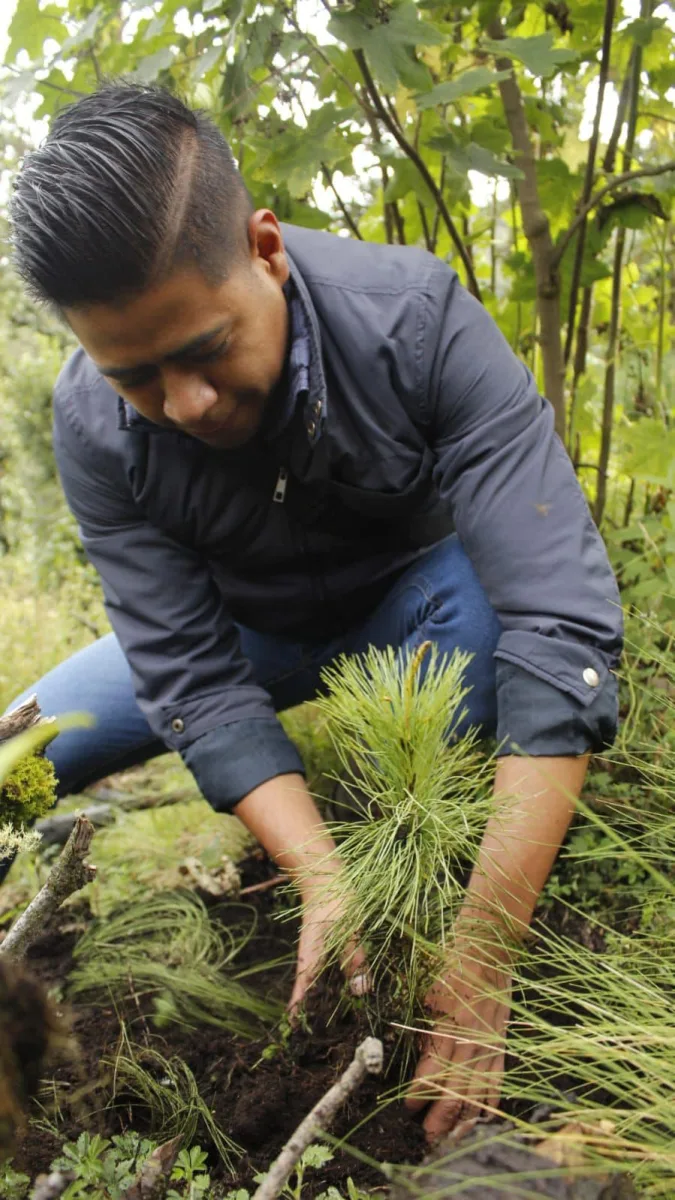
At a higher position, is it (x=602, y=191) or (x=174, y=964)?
(x=602, y=191)

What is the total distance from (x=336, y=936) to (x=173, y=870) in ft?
3.89

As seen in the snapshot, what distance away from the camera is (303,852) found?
4.42 ft

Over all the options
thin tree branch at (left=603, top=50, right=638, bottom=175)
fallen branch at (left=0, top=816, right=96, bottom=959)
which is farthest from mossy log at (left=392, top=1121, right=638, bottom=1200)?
thin tree branch at (left=603, top=50, right=638, bottom=175)

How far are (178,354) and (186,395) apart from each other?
68mm

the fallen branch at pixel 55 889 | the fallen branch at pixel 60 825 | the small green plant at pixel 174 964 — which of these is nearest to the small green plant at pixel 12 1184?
the fallen branch at pixel 55 889

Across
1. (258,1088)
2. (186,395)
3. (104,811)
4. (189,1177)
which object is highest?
(186,395)

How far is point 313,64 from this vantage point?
80.2 inches

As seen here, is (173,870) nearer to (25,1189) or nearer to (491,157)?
(25,1189)

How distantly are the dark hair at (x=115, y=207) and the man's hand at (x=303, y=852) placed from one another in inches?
32.3

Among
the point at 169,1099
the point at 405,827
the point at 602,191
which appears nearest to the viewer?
the point at 405,827

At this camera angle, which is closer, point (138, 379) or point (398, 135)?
point (138, 379)

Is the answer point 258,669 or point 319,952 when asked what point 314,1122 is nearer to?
point 319,952

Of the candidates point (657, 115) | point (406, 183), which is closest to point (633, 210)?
point (657, 115)

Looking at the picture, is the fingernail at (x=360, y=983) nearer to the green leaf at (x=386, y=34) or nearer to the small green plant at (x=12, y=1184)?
the small green plant at (x=12, y=1184)
